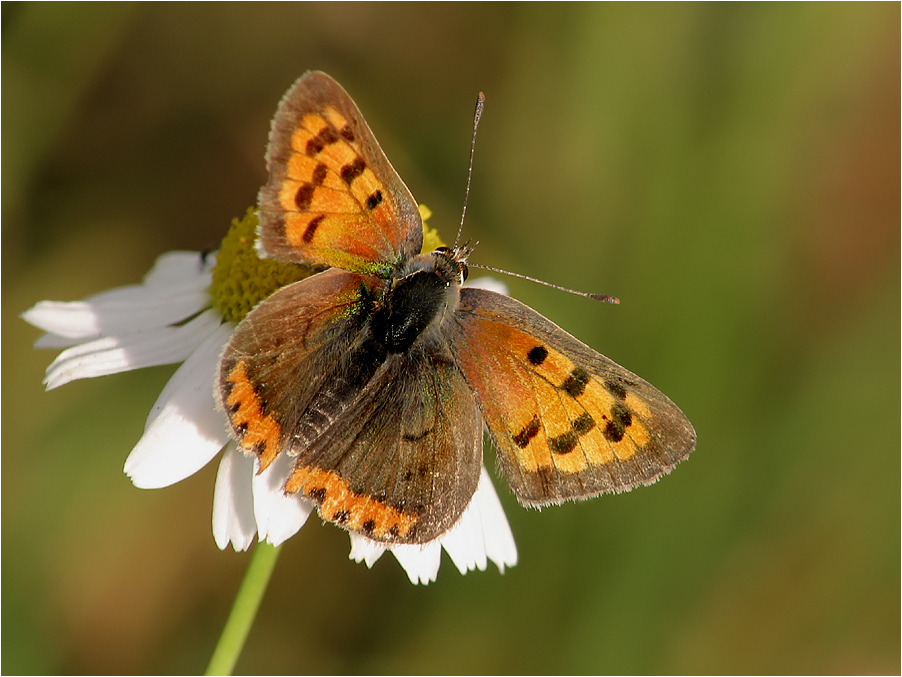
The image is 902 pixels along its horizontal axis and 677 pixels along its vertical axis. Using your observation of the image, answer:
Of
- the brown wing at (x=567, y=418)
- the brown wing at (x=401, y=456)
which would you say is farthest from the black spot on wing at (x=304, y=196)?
the brown wing at (x=567, y=418)

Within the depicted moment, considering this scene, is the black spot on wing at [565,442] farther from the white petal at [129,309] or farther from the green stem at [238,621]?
the white petal at [129,309]

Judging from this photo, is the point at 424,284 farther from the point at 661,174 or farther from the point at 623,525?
the point at 661,174

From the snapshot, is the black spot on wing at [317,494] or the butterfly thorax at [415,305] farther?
the butterfly thorax at [415,305]

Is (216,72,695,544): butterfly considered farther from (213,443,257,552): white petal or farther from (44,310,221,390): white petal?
(44,310,221,390): white petal

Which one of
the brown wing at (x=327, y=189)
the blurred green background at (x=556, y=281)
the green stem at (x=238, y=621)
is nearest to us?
the green stem at (x=238, y=621)

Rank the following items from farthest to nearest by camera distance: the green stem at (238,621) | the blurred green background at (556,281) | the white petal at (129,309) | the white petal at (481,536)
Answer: the blurred green background at (556,281)
the white petal at (129,309)
the white petal at (481,536)
the green stem at (238,621)

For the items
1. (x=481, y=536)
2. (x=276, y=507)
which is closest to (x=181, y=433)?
(x=276, y=507)

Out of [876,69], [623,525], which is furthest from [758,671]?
[876,69]
